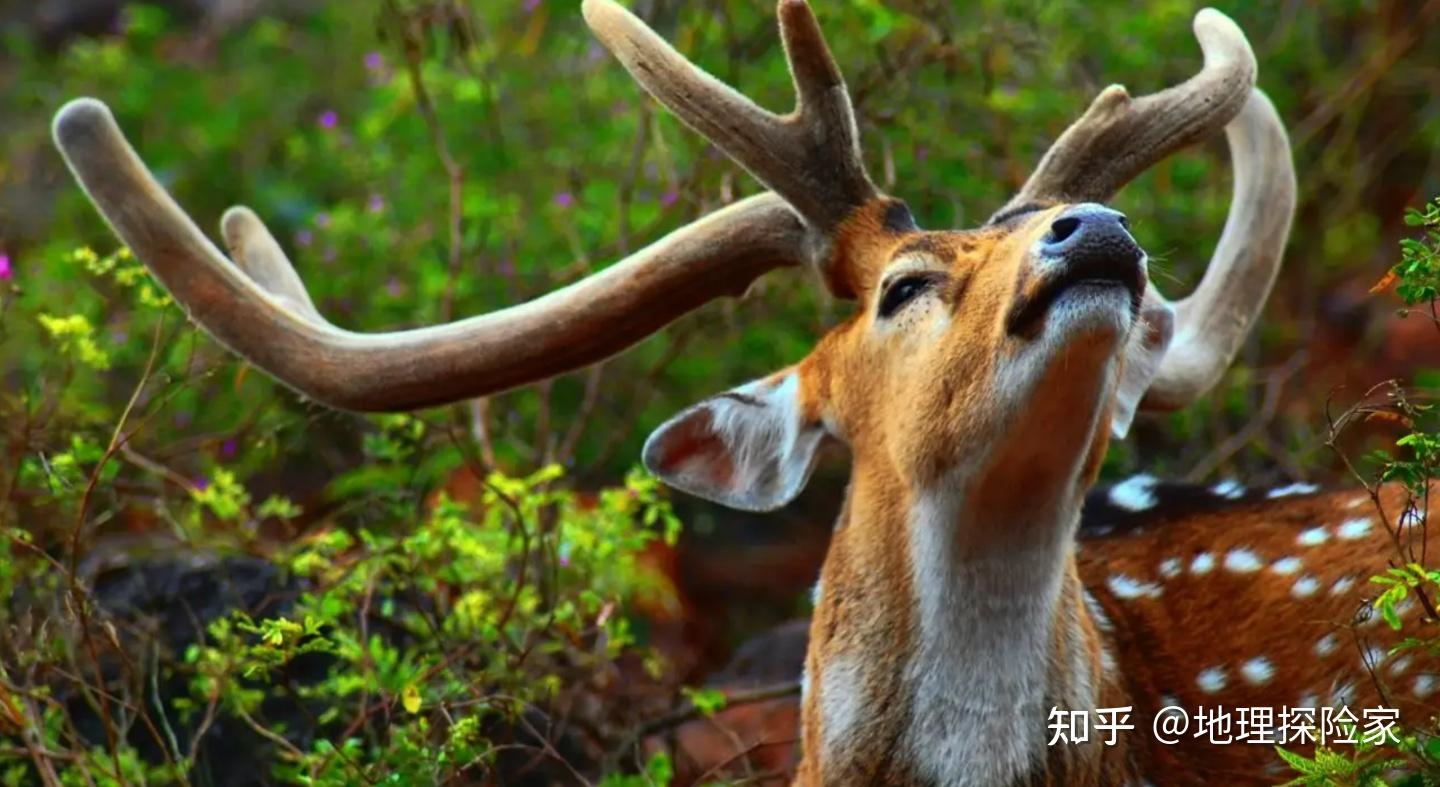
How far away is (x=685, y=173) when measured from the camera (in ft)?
23.9

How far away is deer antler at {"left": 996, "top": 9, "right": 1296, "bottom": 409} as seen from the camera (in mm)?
4734

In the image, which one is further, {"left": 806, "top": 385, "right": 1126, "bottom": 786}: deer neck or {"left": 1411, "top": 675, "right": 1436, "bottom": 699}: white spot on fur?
{"left": 1411, "top": 675, "right": 1436, "bottom": 699}: white spot on fur

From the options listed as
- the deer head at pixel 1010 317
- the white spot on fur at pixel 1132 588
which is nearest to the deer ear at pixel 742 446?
the deer head at pixel 1010 317

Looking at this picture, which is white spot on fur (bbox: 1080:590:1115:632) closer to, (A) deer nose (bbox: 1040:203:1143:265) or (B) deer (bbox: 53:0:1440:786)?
(B) deer (bbox: 53:0:1440:786)

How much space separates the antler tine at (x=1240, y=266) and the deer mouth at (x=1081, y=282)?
1368mm

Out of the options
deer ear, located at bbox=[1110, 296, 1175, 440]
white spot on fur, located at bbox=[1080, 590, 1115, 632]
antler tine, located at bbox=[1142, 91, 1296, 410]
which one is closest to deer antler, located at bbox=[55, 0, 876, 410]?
deer ear, located at bbox=[1110, 296, 1175, 440]

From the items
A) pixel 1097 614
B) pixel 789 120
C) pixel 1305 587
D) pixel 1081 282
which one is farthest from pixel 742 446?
pixel 1305 587

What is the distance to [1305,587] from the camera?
495 centimetres

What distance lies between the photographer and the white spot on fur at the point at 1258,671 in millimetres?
4816

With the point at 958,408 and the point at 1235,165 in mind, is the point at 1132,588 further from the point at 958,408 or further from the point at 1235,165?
the point at 1235,165

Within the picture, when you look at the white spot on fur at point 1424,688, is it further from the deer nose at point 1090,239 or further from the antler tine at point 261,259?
the antler tine at point 261,259

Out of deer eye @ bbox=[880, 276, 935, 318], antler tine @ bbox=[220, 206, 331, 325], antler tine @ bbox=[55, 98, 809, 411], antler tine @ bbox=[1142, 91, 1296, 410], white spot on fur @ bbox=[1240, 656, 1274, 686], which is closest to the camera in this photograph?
deer eye @ bbox=[880, 276, 935, 318]

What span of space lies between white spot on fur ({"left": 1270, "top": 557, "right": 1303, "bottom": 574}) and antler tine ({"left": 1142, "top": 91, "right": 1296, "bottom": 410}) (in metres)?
0.51

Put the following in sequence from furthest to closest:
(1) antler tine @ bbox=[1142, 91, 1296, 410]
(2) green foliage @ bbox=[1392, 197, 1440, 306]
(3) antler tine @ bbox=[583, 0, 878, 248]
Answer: (1) antler tine @ bbox=[1142, 91, 1296, 410] < (3) antler tine @ bbox=[583, 0, 878, 248] < (2) green foliage @ bbox=[1392, 197, 1440, 306]
